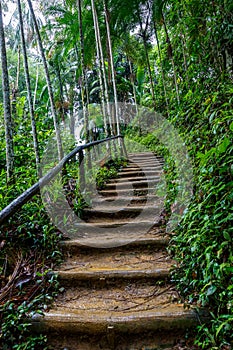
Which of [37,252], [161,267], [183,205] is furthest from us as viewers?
[183,205]

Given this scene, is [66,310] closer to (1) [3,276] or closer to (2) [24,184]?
(1) [3,276]

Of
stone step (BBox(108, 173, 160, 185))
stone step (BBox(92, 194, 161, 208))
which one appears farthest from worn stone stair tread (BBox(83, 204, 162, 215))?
stone step (BBox(108, 173, 160, 185))

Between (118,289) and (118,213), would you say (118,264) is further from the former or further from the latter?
(118,213)

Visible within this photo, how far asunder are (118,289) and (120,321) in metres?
0.41

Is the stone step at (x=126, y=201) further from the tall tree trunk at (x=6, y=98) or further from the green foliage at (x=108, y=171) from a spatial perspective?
the tall tree trunk at (x=6, y=98)

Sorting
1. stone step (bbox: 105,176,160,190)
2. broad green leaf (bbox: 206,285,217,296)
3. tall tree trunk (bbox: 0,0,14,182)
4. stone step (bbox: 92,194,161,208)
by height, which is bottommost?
broad green leaf (bbox: 206,285,217,296)

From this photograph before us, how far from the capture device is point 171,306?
1.94m

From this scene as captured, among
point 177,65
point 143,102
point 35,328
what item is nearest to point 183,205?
point 35,328

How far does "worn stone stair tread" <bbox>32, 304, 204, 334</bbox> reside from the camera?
1.81 metres

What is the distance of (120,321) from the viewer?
1837 millimetres

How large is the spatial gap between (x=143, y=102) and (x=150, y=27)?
13.2ft

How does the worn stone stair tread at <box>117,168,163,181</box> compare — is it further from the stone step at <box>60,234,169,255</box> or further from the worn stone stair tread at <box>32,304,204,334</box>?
the worn stone stair tread at <box>32,304,204,334</box>

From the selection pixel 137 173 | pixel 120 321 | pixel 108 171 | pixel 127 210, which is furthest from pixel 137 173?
pixel 120 321

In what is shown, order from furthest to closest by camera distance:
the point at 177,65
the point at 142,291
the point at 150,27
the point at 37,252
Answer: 1. the point at 150,27
2. the point at 177,65
3. the point at 37,252
4. the point at 142,291
